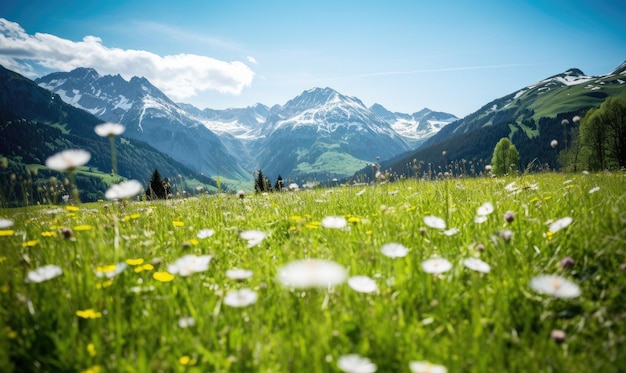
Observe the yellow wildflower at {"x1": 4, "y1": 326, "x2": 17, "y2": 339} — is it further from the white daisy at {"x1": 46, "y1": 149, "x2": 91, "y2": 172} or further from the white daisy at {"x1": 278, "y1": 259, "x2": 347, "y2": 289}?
the white daisy at {"x1": 278, "y1": 259, "x2": 347, "y2": 289}

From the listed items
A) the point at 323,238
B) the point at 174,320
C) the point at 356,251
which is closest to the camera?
the point at 174,320

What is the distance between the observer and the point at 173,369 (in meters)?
1.69

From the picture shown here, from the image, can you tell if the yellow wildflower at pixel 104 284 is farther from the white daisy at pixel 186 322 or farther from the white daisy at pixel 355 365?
the white daisy at pixel 355 365

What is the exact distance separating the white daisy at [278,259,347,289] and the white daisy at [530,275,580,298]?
43.5 inches

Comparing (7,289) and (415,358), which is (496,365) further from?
(7,289)

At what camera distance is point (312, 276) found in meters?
2.11

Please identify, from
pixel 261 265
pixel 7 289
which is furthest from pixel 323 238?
pixel 7 289

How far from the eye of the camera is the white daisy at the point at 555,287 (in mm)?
1761

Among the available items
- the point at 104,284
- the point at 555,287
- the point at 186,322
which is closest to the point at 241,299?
the point at 186,322

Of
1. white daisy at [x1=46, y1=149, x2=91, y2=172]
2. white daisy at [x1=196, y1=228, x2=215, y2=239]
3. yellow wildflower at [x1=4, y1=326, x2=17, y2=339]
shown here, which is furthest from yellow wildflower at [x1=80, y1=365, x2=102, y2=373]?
white daisy at [x1=196, y1=228, x2=215, y2=239]

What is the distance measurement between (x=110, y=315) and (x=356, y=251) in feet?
6.23

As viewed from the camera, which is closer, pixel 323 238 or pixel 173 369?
pixel 173 369

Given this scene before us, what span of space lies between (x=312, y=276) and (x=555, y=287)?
1375mm

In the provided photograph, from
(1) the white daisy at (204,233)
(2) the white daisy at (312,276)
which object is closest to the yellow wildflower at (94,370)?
(2) the white daisy at (312,276)
